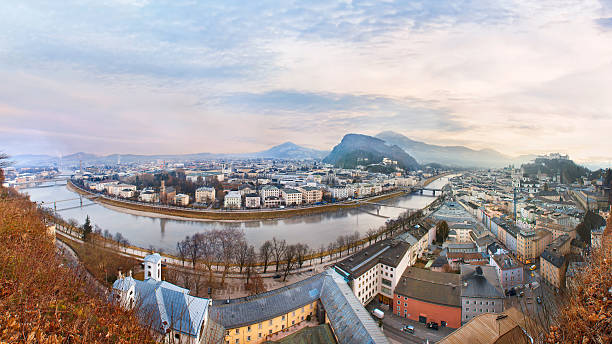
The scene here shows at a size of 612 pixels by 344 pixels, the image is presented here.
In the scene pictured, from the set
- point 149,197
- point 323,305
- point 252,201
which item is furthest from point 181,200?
point 323,305

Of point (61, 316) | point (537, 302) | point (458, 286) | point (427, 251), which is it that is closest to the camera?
point (61, 316)

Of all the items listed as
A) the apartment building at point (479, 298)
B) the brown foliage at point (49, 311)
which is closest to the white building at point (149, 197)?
the brown foliage at point (49, 311)

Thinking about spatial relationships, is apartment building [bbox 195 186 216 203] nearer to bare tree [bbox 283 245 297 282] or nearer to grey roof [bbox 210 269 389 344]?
bare tree [bbox 283 245 297 282]

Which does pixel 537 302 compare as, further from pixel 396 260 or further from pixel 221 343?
pixel 221 343

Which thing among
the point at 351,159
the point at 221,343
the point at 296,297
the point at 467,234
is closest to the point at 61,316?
the point at 221,343

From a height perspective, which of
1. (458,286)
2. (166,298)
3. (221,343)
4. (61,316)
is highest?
(61,316)

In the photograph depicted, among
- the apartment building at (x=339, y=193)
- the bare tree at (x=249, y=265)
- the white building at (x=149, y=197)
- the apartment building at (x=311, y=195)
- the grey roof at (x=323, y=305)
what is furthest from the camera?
the apartment building at (x=339, y=193)

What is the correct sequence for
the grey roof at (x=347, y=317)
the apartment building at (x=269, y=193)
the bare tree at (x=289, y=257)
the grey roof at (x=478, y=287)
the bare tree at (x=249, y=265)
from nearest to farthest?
the grey roof at (x=347, y=317)
the grey roof at (x=478, y=287)
the bare tree at (x=249, y=265)
the bare tree at (x=289, y=257)
the apartment building at (x=269, y=193)

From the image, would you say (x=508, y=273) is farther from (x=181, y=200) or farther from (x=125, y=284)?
(x=181, y=200)

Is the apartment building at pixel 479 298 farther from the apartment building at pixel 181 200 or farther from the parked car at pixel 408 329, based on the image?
the apartment building at pixel 181 200
